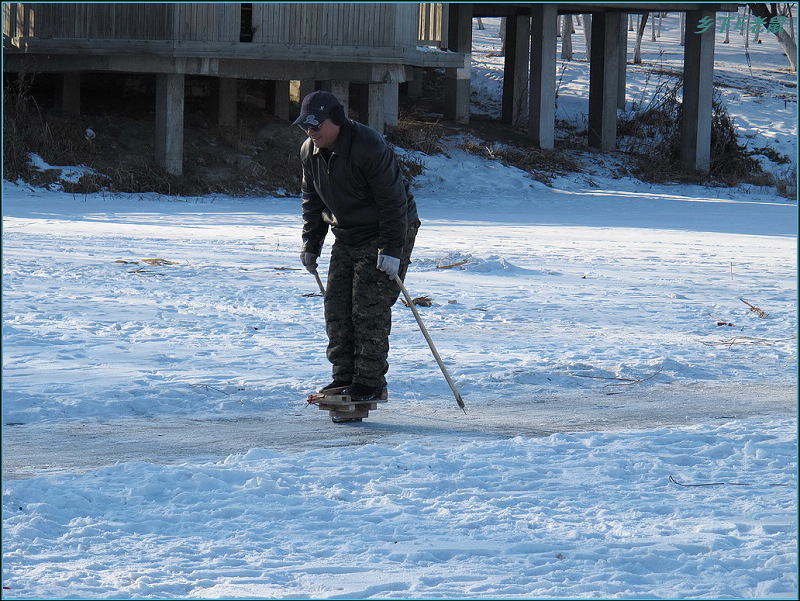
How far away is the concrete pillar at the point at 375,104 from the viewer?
19.8m

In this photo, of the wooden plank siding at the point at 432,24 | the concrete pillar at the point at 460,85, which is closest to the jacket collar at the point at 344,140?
the wooden plank siding at the point at 432,24

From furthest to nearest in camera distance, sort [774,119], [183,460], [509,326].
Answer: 1. [774,119]
2. [509,326]
3. [183,460]

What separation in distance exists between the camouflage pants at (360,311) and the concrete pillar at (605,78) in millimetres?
20523

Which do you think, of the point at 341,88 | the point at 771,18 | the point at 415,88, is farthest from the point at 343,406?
the point at 415,88

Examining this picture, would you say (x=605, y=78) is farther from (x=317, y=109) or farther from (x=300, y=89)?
(x=317, y=109)

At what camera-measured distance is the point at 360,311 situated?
5801 millimetres

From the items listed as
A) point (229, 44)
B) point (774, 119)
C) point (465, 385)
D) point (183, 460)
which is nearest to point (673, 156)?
point (774, 119)

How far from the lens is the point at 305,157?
5.93 metres

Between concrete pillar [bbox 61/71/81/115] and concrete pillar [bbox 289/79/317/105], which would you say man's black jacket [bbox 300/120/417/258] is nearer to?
concrete pillar [bbox 61/71/81/115]

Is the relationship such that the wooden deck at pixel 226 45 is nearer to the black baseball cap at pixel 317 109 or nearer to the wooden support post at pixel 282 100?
the wooden support post at pixel 282 100

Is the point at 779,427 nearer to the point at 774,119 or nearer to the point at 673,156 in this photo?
the point at 673,156

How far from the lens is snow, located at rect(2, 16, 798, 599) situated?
3.75 m

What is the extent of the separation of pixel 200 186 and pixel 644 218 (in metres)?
7.43

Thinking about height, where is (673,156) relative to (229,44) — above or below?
below
